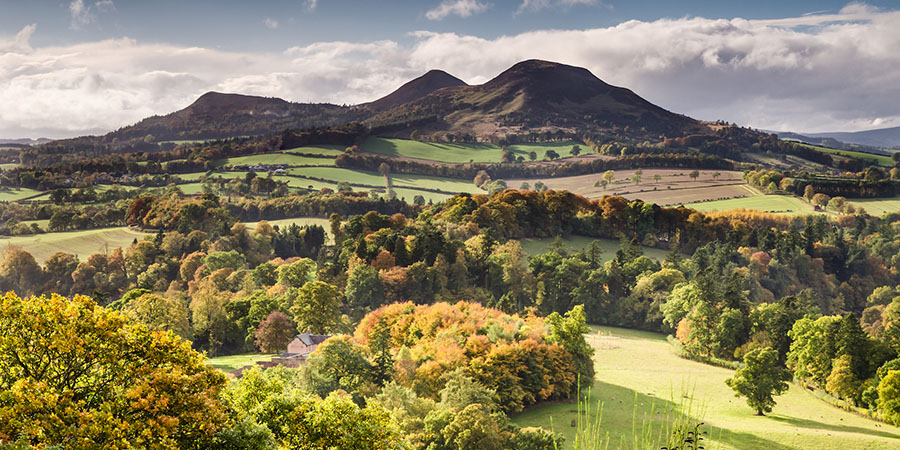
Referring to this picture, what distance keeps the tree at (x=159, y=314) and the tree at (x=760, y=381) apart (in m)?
59.0

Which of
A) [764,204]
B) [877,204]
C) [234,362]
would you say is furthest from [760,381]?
[877,204]

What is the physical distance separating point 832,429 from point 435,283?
54.3m

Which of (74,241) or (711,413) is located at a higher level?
(74,241)

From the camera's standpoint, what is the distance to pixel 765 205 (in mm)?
164375

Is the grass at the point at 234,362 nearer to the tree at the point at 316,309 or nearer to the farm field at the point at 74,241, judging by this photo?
the tree at the point at 316,309

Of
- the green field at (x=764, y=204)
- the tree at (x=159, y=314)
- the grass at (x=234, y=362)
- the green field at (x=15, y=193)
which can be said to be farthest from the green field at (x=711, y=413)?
the green field at (x=15, y=193)

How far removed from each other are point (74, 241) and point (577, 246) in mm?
100920

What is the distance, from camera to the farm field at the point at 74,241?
114 m

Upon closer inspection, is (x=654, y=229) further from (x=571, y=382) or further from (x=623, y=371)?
(x=571, y=382)

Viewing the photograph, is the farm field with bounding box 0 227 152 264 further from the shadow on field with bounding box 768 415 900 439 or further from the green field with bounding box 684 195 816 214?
the green field with bounding box 684 195 816 214

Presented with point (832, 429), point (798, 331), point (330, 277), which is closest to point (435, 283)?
point (330, 277)

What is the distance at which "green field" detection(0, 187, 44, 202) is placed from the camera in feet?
501

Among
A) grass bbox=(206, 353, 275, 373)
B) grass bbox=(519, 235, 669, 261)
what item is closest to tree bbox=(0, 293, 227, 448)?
grass bbox=(206, 353, 275, 373)

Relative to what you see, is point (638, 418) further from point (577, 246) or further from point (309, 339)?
point (577, 246)
